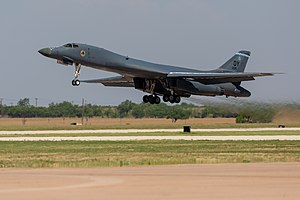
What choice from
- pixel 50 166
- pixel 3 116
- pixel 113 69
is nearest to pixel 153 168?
pixel 50 166

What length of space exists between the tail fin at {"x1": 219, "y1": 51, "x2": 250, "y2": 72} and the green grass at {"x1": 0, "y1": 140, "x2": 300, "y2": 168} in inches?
911

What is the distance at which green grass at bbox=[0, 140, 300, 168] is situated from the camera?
32250mm

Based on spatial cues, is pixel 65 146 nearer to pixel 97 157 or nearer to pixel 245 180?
pixel 97 157

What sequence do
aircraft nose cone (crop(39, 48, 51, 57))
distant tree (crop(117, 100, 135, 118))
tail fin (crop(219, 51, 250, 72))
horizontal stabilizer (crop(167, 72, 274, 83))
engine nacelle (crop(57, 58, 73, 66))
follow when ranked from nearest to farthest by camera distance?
aircraft nose cone (crop(39, 48, 51, 57)) → engine nacelle (crop(57, 58, 73, 66)) → horizontal stabilizer (crop(167, 72, 274, 83)) → tail fin (crop(219, 51, 250, 72)) → distant tree (crop(117, 100, 135, 118))

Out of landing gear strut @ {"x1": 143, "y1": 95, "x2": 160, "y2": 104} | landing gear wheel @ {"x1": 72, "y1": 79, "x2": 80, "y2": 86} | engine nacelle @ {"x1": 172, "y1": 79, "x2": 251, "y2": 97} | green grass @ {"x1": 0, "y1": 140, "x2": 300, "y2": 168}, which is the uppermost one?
engine nacelle @ {"x1": 172, "y1": 79, "x2": 251, "y2": 97}

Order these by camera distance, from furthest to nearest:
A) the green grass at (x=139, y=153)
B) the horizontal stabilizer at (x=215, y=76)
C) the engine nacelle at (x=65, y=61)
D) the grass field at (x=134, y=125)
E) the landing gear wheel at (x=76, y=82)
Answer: the grass field at (x=134, y=125), the horizontal stabilizer at (x=215, y=76), the engine nacelle at (x=65, y=61), the landing gear wheel at (x=76, y=82), the green grass at (x=139, y=153)

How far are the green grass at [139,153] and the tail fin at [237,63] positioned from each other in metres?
23.1

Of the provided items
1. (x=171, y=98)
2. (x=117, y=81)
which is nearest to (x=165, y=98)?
(x=171, y=98)

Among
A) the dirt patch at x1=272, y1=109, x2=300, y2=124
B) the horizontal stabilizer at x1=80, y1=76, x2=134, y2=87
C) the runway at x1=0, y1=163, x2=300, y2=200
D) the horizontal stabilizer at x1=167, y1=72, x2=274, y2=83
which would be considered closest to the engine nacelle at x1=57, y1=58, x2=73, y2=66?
the horizontal stabilizer at x1=167, y1=72, x2=274, y2=83

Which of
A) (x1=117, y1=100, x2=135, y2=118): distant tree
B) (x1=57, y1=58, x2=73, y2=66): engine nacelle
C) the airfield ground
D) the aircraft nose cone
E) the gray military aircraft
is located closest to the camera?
the airfield ground

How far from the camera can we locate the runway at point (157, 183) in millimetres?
19781

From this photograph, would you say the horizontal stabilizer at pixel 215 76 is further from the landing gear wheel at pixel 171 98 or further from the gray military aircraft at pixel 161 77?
the landing gear wheel at pixel 171 98

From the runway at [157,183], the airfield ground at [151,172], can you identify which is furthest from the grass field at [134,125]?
the runway at [157,183]

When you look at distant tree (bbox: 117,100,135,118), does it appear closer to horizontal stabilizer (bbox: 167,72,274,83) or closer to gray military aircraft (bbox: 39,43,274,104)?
gray military aircraft (bbox: 39,43,274,104)
